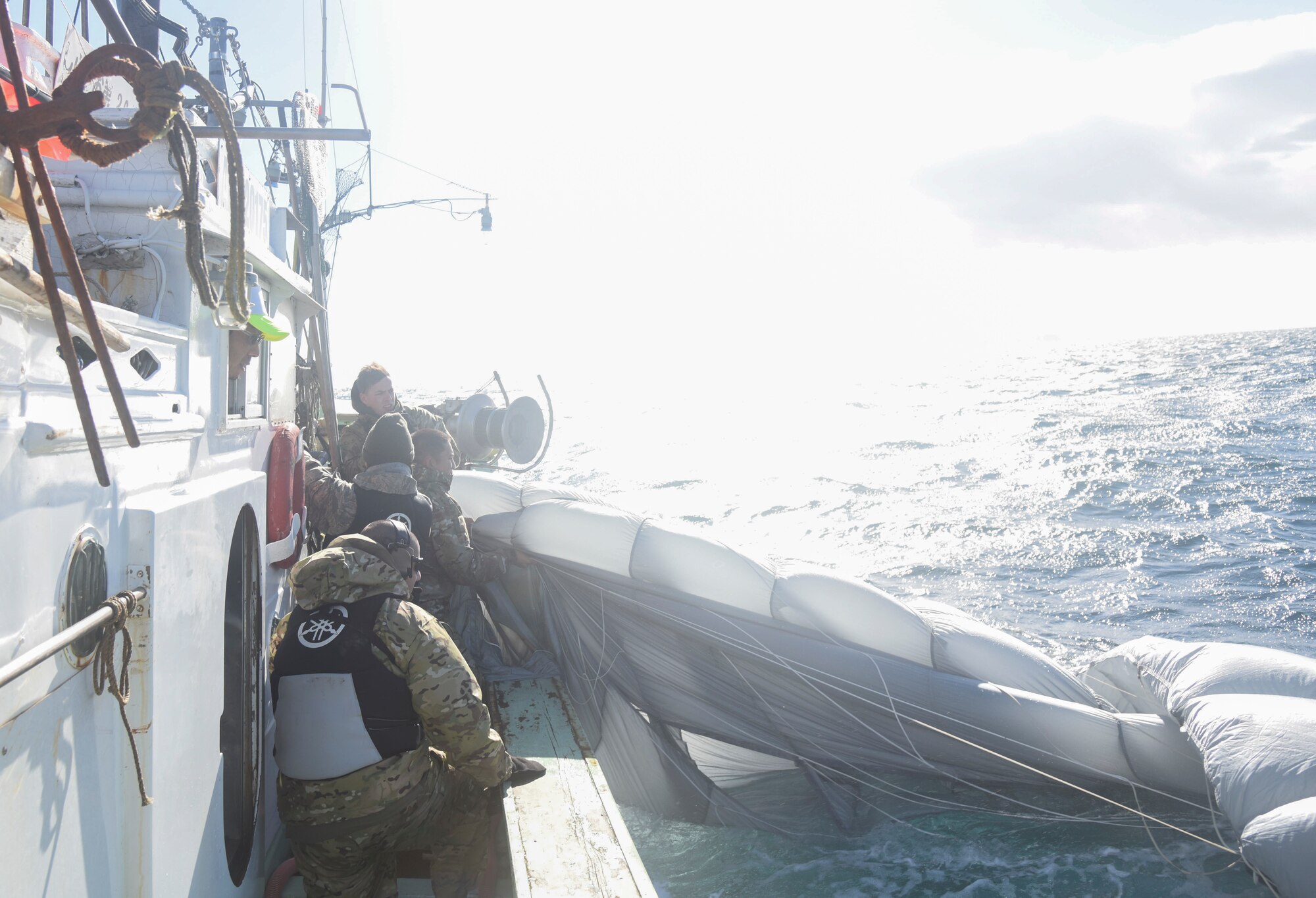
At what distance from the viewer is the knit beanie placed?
13.1 feet

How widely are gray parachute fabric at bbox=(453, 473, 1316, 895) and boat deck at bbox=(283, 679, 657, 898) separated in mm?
876

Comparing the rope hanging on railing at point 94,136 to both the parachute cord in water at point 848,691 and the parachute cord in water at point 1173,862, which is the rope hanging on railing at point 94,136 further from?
the parachute cord in water at point 1173,862

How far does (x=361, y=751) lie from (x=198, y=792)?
513 mm

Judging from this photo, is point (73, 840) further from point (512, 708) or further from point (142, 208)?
point (512, 708)

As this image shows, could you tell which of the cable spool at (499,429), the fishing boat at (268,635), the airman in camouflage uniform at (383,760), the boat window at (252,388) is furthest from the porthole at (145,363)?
the cable spool at (499,429)

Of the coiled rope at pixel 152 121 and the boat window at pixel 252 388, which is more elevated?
the coiled rope at pixel 152 121

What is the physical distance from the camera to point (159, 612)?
1884 mm

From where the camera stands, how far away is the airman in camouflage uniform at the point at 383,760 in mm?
2617

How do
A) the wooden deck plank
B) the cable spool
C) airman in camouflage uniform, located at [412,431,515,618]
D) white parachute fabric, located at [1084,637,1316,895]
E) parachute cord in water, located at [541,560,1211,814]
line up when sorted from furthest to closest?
1. the cable spool
2. parachute cord in water, located at [541,560,1211,814]
3. airman in camouflage uniform, located at [412,431,515,618]
4. white parachute fabric, located at [1084,637,1316,895]
5. the wooden deck plank

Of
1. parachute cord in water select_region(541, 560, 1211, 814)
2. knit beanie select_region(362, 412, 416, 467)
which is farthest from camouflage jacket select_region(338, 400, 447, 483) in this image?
parachute cord in water select_region(541, 560, 1211, 814)

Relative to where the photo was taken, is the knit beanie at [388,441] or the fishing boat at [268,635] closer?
the fishing boat at [268,635]

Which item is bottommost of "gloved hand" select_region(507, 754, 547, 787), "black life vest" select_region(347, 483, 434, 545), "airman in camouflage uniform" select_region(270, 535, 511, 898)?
"gloved hand" select_region(507, 754, 547, 787)

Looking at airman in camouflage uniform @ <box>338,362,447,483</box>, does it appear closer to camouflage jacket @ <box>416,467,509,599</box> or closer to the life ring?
camouflage jacket @ <box>416,467,509,599</box>

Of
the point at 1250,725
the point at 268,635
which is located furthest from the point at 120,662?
the point at 1250,725
